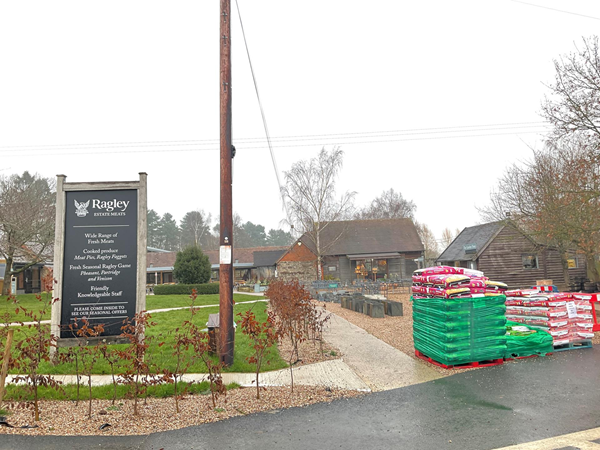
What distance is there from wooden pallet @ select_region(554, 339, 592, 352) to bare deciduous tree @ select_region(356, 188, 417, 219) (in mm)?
58068

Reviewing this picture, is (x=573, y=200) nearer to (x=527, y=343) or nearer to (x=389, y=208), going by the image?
(x=527, y=343)

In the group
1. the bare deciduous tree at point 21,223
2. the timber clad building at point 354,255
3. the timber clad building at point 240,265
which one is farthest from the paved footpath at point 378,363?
the timber clad building at point 240,265

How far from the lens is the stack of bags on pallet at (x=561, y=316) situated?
8.80 metres

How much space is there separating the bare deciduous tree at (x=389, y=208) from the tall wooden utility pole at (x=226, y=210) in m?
60.6

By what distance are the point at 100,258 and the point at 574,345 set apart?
9984mm

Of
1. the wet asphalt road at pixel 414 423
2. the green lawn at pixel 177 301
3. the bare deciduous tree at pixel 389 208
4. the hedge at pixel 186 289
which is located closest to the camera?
the wet asphalt road at pixel 414 423

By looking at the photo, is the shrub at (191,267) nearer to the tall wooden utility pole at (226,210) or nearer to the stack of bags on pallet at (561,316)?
the tall wooden utility pole at (226,210)

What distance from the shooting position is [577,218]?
47.3ft

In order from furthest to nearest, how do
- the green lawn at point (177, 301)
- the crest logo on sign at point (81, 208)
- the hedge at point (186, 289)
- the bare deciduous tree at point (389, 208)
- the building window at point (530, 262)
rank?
the bare deciduous tree at point (389, 208) → the hedge at point (186, 289) → the building window at point (530, 262) → the green lawn at point (177, 301) → the crest logo on sign at point (81, 208)

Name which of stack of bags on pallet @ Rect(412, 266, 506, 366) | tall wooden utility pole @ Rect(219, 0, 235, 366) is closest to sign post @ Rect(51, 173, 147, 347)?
tall wooden utility pole @ Rect(219, 0, 235, 366)

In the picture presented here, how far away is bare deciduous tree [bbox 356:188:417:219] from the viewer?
219 feet

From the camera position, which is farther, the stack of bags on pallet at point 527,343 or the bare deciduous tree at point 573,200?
the bare deciduous tree at point 573,200

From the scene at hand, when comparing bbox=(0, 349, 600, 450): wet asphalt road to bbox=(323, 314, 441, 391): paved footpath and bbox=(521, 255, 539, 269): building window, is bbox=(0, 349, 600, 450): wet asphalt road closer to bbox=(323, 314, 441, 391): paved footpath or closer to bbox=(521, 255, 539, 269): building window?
bbox=(323, 314, 441, 391): paved footpath

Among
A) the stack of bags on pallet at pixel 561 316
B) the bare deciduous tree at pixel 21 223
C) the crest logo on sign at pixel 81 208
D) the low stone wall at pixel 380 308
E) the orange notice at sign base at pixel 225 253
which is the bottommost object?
the low stone wall at pixel 380 308
